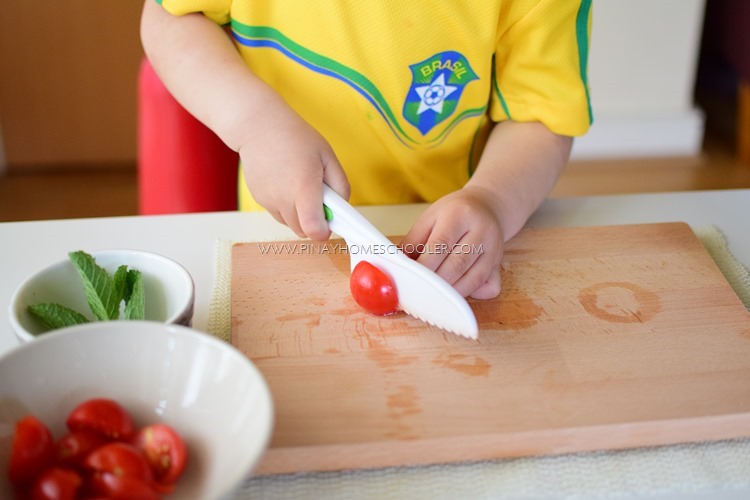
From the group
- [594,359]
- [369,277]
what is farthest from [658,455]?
[369,277]

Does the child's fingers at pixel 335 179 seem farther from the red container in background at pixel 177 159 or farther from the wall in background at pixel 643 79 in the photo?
the wall in background at pixel 643 79

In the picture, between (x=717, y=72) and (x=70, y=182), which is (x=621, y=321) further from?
(x=717, y=72)

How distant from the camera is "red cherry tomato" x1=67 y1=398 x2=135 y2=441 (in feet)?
1.28

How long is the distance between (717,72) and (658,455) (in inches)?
78.6

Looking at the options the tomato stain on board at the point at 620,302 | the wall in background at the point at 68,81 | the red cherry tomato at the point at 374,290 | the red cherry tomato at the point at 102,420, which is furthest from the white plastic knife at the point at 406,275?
the wall in background at the point at 68,81

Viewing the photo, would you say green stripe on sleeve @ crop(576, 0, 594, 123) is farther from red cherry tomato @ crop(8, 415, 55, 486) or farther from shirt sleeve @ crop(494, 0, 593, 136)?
red cherry tomato @ crop(8, 415, 55, 486)

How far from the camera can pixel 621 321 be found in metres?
0.56

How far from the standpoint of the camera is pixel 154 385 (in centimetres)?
42

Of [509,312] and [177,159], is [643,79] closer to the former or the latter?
[177,159]

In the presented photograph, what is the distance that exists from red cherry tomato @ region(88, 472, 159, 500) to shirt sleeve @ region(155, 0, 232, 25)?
18.3 inches

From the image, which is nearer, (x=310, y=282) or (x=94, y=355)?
(x=94, y=355)

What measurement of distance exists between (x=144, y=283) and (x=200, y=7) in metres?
0.29

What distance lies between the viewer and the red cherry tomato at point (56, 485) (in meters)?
0.35

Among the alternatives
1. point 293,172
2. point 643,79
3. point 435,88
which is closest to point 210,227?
point 293,172
